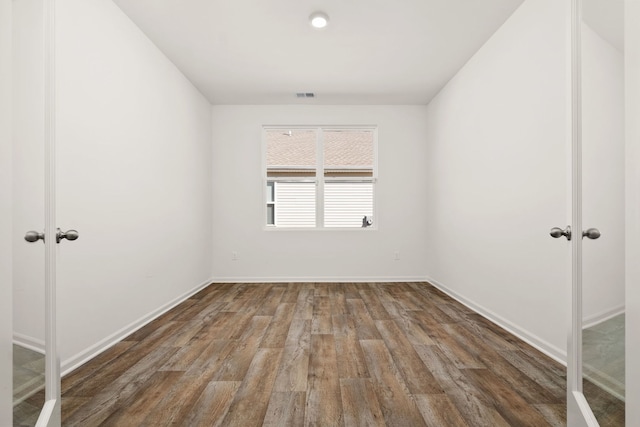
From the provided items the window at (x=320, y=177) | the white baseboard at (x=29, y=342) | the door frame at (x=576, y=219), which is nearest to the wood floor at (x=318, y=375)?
the door frame at (x=576, y=219)

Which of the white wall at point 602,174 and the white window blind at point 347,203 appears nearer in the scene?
the white wall at point 602,174

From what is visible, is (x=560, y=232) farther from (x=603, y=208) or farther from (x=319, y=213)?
(x=319, y=213)

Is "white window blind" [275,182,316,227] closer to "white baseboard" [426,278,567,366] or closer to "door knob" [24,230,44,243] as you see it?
"white baseboard" [426,278,567,366]

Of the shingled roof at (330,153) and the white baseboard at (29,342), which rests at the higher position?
the shingled roof at (330,153)

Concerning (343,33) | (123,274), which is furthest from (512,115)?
(123,274)

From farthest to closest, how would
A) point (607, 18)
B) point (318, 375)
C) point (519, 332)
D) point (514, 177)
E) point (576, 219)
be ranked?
point (514, 177) → point (519, 332) → point (318, 375) → point (576, 219) → point (607, 18)

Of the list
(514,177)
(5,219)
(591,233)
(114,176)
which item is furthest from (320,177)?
(5,219)

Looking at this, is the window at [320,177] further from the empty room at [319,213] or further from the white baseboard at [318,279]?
the white baseboard at [318,279]

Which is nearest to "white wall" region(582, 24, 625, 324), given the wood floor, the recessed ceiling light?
the wood floor

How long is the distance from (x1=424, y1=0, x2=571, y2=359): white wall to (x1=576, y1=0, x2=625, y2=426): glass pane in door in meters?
0.16

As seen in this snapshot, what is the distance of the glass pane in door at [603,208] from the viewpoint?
1153 millimetres

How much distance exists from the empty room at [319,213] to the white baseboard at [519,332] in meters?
0.02

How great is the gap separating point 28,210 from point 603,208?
7.54 ft

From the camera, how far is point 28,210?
4.11 ft
